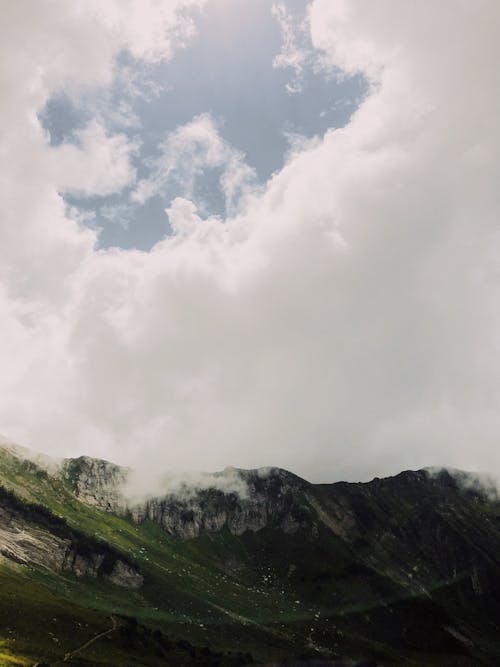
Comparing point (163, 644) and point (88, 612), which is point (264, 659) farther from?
point (88, 612)

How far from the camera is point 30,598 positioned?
17088 cm

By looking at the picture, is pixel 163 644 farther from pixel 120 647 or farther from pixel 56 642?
pixel 56 642

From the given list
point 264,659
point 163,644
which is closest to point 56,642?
point 163,644

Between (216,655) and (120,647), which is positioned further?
(216,655)

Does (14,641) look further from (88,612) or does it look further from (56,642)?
(88,612)

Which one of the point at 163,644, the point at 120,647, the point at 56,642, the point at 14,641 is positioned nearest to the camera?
the point at 14,641

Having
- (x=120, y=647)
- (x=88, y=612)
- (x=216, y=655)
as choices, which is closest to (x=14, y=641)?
(x=120, y=647)

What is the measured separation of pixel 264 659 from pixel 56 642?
8905cm

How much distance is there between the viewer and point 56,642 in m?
143

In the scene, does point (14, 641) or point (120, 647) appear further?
point (120, 647)

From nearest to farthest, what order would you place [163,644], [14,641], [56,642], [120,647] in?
[14,641], [56,642], [120,647], [163,644]

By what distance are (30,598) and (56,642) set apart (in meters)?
33.9

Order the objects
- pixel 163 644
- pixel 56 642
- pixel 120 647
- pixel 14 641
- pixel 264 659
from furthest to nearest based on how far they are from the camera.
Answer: pixel 264 659 < pixel 163 644 < pixel 120 647 < pixel 56 642 < pixel 14 641

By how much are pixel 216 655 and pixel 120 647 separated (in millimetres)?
42614
